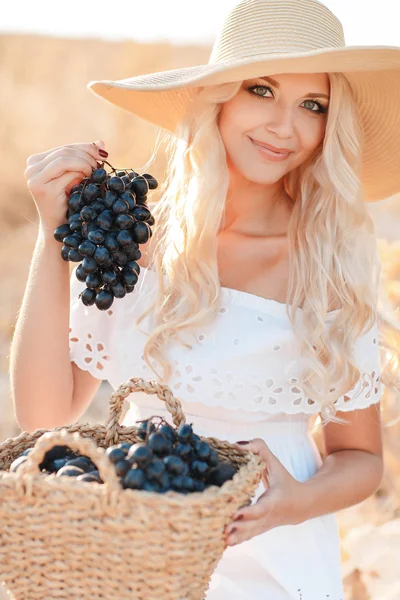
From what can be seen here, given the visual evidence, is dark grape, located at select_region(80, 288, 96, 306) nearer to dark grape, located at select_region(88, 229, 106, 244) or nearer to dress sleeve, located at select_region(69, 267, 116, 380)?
dark grape, located at select_region(88, 229, 106, 244)

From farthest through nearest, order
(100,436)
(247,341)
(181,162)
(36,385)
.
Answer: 1. (181,162)
2. (247,341)
3. (36,385)
4. (100,436)

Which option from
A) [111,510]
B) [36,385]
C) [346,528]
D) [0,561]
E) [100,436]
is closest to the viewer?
[111,510]

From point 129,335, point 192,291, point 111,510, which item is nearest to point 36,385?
point 129,335

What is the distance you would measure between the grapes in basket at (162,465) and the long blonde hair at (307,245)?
2.33 ft

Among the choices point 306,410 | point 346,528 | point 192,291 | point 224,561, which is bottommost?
point 346,528

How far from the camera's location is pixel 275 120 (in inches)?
81.0

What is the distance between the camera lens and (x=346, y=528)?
3668mm

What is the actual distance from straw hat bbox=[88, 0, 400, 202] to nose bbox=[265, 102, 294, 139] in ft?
0.44

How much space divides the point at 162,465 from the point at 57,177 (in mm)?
767

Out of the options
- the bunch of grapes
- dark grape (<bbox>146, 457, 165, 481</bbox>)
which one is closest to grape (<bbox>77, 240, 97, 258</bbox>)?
the bunch of grapes

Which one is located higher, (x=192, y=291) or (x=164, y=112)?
(x=164, y=112)

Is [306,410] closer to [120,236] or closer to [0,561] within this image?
[120,236]

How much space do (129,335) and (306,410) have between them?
0.53 m

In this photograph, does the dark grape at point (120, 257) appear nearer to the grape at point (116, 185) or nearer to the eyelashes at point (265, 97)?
the grape at point (116, 185)
